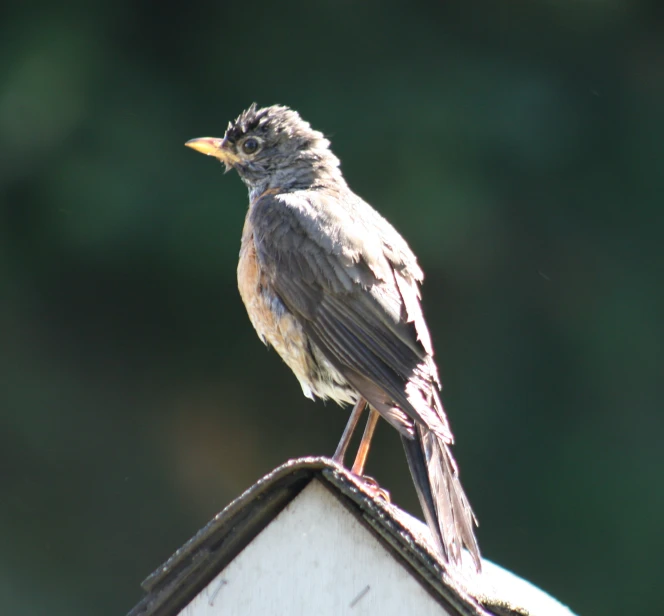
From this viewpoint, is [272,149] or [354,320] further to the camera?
[272,149]

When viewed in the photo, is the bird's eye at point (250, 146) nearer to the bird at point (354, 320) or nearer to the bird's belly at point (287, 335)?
the bird at point (354, 320)

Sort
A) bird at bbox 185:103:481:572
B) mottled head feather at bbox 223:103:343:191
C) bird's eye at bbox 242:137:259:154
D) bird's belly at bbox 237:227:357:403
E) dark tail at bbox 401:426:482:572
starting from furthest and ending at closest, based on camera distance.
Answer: bird's eye at bbox 242:137:259:154, mottled head feather at bbox 223:103:343:191, bird's belly at bbox 237:227:357:403, bird at bbox 185:103:481:572, dark tail at bbox 401:426:482:572

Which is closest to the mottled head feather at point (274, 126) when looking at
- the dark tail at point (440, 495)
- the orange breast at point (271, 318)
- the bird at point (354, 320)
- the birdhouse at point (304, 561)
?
the bird at point (354, 320)

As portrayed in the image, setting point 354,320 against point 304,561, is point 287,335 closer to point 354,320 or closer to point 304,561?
point 354,320

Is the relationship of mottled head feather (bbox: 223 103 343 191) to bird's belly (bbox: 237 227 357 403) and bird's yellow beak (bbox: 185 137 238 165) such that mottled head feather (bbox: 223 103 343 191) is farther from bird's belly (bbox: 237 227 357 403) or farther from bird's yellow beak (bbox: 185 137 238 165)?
bird's belly (bbox: 237 227 357 403)

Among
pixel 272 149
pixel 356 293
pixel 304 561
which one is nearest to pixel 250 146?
pixel 272 149

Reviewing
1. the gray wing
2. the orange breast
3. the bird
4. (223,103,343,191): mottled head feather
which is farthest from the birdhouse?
(223,103,343,191): mottled head feather

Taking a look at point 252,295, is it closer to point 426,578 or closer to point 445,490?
point 445,490
